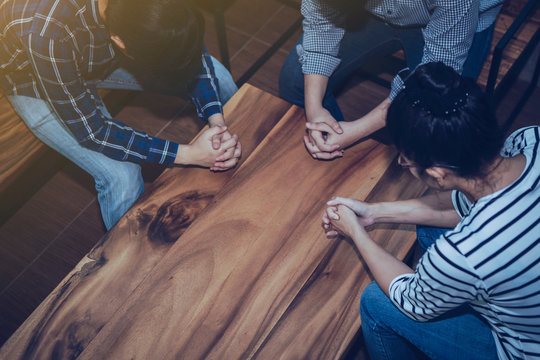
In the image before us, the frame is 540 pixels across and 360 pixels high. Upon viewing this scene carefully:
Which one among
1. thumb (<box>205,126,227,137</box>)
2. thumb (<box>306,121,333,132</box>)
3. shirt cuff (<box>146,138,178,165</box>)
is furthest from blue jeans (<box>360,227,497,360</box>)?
shirt cuff (<box>146,138,178,165</box>)

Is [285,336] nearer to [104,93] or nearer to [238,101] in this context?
[238,101]

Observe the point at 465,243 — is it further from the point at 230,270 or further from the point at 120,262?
the point at 120,262

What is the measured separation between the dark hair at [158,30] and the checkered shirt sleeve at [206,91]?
0.82ft

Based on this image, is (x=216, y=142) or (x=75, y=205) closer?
(x=216, y=142)

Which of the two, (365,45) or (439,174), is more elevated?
(439,174)

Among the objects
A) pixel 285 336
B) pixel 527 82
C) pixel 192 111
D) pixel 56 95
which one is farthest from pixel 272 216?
pixel 527 82

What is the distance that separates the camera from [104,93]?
1.98 m

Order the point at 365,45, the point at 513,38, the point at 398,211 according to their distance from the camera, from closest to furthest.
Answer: the point at 398,211
the point at 365,45
the point at 513,38

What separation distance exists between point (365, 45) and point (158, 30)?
0.91 m

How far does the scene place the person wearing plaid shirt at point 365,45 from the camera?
1.53 m

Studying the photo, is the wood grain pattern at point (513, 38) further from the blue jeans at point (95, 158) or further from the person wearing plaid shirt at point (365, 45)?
the blue jeans at point (95, 158)

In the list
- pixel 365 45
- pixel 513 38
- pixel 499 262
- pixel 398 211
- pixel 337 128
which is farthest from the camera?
pixel 513 38

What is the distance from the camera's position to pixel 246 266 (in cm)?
128

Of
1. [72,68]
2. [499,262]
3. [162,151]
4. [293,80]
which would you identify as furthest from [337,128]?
[72,68]
